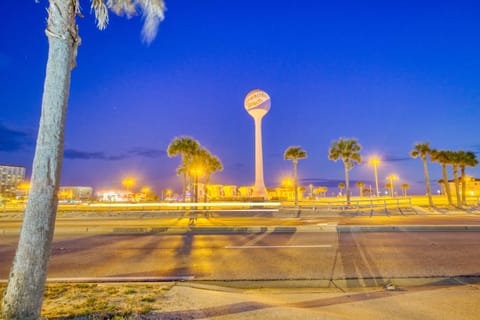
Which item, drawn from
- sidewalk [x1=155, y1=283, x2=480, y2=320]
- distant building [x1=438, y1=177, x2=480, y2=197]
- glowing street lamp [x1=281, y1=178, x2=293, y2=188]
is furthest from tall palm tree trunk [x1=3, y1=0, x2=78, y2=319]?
glowing street lamp [x1=281, y1=178, x2=293, y2=188]

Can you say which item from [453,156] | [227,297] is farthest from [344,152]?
[227,297]

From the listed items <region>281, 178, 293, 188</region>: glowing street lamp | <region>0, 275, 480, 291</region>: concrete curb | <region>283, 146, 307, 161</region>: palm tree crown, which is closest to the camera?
<region>0, 275, 480, 291</region>: concrete curb

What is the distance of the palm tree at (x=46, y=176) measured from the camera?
316 cm

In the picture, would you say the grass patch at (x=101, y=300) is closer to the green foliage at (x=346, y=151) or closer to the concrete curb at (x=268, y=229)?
the concrete curb at (x=268, y=229)

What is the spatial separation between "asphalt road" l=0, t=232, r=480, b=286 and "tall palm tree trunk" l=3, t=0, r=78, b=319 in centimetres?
356

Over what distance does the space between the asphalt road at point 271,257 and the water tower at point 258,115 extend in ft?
186

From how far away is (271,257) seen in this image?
8.11 metres

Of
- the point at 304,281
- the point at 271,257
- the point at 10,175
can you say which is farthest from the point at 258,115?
the point at 10,175

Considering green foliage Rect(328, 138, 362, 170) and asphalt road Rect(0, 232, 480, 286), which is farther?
green foliage Rect(328, 138, 362, 170)

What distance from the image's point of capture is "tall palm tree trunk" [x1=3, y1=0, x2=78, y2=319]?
10.4ft

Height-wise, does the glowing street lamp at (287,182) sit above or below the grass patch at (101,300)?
above

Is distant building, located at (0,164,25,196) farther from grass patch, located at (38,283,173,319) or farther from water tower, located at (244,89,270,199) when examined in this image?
grass patch, located at (38,283,173,319)

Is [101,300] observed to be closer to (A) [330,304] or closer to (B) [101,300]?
(B) [101,300]

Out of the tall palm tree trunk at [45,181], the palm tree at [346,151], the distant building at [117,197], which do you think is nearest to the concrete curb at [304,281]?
the tall palm tree trunk at [45,181]
